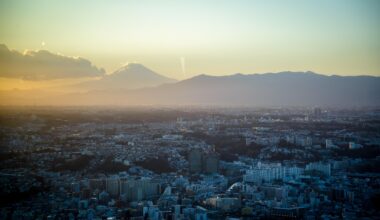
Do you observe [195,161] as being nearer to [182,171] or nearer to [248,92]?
[182,171]

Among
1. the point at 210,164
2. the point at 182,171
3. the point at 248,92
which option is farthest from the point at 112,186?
the point at 248,92

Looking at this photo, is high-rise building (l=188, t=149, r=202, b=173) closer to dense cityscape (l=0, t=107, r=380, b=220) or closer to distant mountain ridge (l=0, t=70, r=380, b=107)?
dense cityscape (l=0, t=107, r=380, b=220)

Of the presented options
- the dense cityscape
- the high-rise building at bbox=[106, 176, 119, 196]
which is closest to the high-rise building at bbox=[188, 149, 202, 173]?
the dense cityscape

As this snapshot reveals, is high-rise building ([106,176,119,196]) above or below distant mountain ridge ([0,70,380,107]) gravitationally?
below

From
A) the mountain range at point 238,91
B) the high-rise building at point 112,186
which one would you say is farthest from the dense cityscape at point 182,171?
the mountain range at point 238,91

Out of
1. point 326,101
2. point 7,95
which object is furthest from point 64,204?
point 326,101
